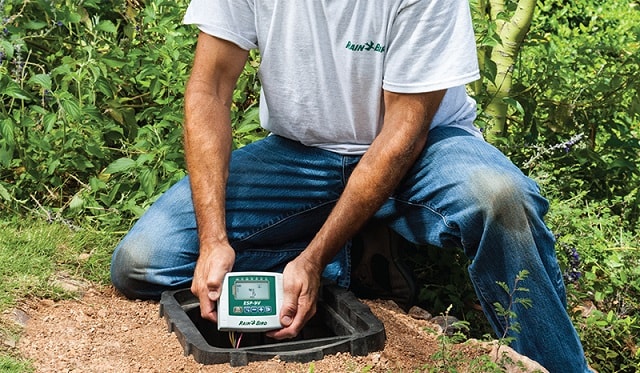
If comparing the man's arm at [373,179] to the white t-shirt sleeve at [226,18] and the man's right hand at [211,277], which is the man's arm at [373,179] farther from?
the white t-shirt sleeve at [226,18]

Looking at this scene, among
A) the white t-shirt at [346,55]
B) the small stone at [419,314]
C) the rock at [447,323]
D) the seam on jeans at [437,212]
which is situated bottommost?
the small stone at [419,314]

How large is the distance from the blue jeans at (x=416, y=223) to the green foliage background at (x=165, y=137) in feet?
1.05

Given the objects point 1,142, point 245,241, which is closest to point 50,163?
point 1,142

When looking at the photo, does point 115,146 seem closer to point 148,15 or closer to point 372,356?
point 148,15

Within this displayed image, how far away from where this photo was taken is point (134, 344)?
306 cm

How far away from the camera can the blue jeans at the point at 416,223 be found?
3057mm

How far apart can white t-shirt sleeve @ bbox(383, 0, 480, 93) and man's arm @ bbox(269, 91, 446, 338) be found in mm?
50

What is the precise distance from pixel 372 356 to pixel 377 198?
18.9 inches

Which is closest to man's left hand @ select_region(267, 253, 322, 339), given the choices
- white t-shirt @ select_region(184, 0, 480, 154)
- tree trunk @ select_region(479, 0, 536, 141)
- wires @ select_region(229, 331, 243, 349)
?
wires @ select_region(229, 331, 243, 349)

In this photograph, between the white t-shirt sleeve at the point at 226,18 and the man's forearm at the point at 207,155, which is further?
the white t-shirt sleeve at the point at 226,18

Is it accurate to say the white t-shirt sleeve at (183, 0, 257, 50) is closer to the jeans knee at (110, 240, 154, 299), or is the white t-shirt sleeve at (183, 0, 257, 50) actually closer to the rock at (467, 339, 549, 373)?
the jeans knee at (110, 240, 154, 299)

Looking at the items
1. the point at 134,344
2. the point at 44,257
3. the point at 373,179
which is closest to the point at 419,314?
the point at 373,179

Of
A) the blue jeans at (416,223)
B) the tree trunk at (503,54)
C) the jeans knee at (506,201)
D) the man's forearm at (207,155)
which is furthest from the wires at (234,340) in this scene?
the tree trunk at (503,54)

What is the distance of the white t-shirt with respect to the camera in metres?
3.15
